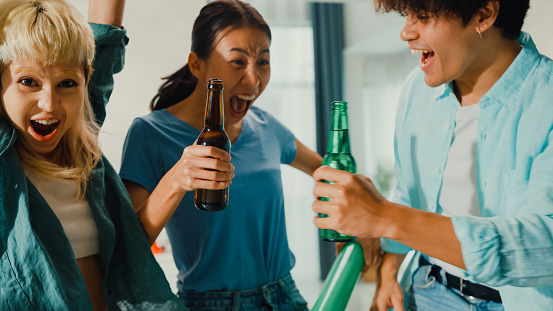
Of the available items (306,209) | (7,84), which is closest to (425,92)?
(7,84)

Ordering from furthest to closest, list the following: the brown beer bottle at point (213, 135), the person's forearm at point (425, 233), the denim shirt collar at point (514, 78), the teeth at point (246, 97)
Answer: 1. the teeth at point (246, 97)
2. the denim shirt collar at point (514, 78)
3. the brown beer bottle at point (213, 135)
4. the person's forearm at point (425, 233)

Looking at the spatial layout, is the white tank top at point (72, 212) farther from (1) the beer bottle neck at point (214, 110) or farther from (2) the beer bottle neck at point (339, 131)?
(2) the beer bottle neck at point (339, 131)

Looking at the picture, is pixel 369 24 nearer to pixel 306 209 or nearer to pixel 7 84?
pixel 306 209

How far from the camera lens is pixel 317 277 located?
17.7 feet

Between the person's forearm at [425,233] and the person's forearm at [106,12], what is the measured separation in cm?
80

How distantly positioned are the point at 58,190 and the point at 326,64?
472 centimetres

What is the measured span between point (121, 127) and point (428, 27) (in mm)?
2548

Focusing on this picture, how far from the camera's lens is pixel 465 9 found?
1056 millimetres

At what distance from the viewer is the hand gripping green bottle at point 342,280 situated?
0.91 m

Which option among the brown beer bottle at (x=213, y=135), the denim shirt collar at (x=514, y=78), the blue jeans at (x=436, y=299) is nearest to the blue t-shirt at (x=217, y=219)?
the brown beer bottle at (x=213, y=135)

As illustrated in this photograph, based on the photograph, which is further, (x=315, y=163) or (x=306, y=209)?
(x=306, y=209)

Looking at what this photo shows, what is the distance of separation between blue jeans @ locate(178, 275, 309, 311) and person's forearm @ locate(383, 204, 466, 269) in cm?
51

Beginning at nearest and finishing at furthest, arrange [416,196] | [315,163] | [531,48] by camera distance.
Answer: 1. [531,48]
2. [416,196]
3. [315,163]

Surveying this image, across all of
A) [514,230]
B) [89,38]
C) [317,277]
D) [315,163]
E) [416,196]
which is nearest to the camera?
[514,230]
